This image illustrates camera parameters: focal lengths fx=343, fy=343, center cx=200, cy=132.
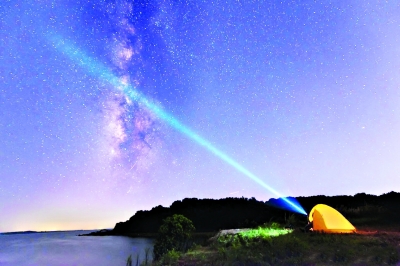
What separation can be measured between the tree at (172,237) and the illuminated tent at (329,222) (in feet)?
29.1

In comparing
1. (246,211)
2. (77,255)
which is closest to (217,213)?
(246,211)

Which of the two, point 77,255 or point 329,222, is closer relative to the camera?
point 329,222

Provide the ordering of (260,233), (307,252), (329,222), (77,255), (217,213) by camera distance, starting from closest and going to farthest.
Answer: (307,252) → (260,233) → (329,222) → (77,255) → (217,213)

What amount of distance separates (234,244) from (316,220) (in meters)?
7.96

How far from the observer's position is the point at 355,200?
58375mm

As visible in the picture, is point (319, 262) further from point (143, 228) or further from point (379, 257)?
point (143, 228)

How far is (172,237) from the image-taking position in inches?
900

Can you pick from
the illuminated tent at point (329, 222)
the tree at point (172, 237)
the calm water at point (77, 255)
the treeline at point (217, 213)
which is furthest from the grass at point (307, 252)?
the treeline at point (217, 213)

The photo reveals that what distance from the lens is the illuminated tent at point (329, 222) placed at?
2309cm

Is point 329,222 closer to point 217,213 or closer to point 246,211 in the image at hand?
point 246,211

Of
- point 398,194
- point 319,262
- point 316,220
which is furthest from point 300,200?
point 319,262

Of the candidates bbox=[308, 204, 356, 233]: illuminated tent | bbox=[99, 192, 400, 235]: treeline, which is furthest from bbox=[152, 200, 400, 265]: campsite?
bbox=[99, 192, 400, 235]: treeline

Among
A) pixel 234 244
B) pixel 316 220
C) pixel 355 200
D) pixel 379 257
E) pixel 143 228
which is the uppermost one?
pixel 143 228

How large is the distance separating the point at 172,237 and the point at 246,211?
186 ft
